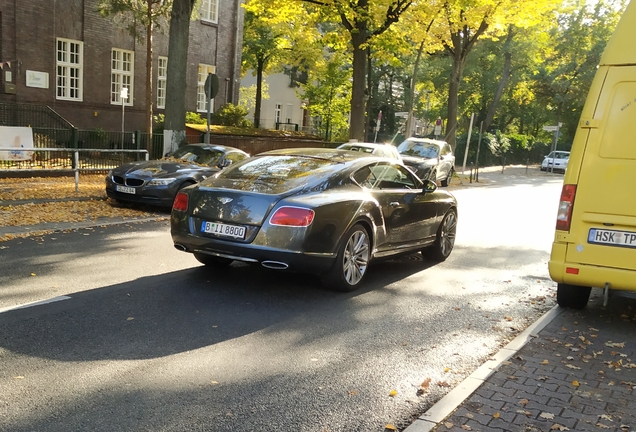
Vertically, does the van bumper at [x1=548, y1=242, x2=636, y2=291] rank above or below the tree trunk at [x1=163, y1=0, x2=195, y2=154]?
below

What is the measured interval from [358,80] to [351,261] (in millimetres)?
17967

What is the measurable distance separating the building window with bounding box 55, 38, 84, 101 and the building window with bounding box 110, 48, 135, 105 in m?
1.60

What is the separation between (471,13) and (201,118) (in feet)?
44.8

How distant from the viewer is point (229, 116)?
32750 mm

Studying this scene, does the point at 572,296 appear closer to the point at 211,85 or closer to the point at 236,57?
the point at 211,85

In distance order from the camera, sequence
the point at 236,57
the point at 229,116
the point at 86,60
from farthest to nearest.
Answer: the point at 236,57 → the point at 229,116 → the point at 86,60

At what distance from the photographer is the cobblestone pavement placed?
416 centimetres

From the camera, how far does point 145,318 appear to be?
19.2 ft

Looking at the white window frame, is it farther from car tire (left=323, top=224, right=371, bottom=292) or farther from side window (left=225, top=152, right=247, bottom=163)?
car tire (left=323, top=224, right=371, bottom=292)

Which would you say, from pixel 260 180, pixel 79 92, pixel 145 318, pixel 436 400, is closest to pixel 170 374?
pixel 145 318

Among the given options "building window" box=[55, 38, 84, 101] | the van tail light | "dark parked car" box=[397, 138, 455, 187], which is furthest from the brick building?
the van tail light

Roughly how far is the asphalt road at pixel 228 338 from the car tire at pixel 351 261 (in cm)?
14

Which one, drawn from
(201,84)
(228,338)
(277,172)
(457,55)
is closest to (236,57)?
(201,84)

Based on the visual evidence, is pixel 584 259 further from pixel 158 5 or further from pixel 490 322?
pixel 158 5
